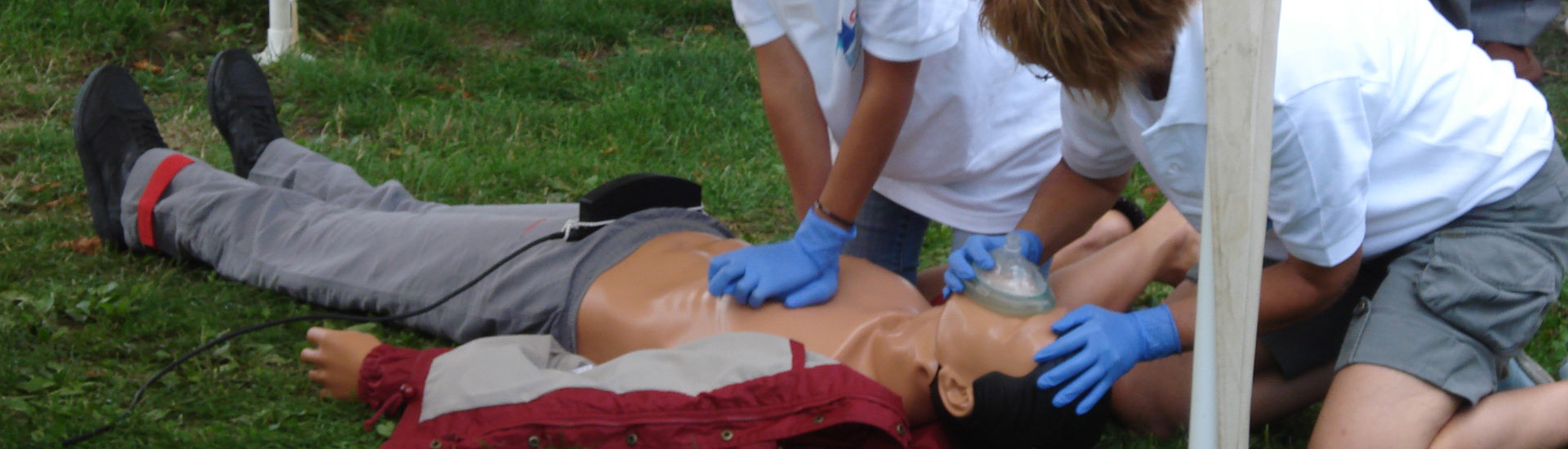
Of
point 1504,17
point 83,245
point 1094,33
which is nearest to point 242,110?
point 83,245

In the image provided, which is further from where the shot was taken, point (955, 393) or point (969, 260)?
point (969, 260)

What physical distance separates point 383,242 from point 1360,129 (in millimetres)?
1975

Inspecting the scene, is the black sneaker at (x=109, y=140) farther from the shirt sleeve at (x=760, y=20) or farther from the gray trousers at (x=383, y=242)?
the shirt sleeve at (x=760, y=20)

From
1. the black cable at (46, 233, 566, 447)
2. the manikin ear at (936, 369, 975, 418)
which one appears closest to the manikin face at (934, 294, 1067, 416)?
the manikin ear at (936, 369, 975, 418)

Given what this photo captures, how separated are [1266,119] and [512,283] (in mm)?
1633

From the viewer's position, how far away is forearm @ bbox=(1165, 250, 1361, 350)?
6.51 ft

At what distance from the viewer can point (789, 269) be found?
240 cm

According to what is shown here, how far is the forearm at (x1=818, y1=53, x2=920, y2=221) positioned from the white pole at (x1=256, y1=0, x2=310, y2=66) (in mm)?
3391

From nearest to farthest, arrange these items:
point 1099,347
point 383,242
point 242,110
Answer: point 1099,347, point 383,242, point 242,110

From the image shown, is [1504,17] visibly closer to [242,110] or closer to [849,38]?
[849,38]

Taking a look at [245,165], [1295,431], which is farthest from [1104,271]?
[245,165]

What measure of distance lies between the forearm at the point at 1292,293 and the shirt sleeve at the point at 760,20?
970 millimetres

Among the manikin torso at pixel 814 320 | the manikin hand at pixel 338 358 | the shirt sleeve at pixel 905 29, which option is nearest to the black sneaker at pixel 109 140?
the manikin hand at pixel 338 358

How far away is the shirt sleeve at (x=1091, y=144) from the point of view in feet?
7.30
